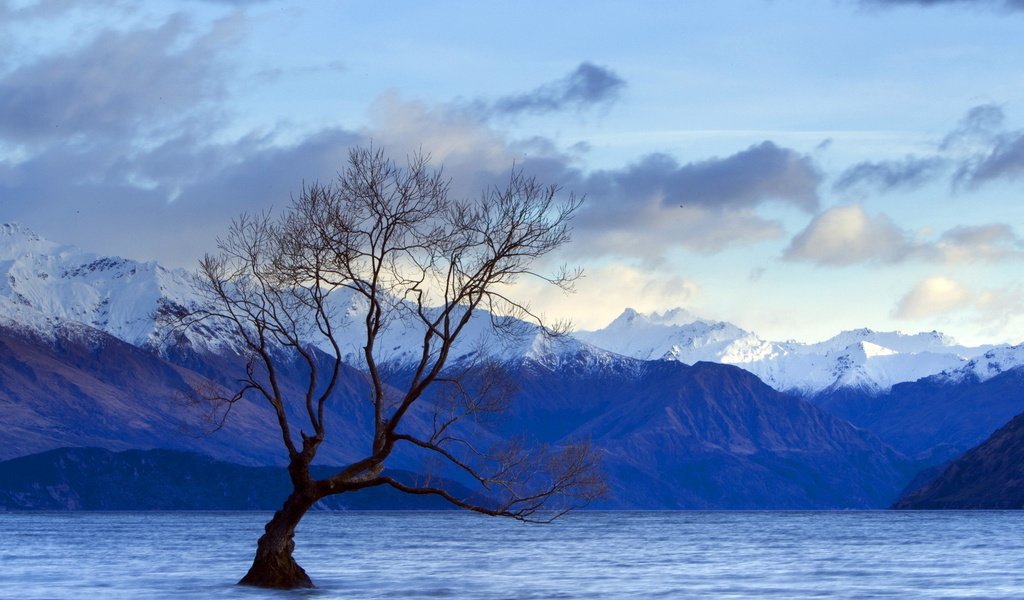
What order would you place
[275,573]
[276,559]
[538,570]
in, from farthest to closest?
[538,570] < [275,573] < [276,559]

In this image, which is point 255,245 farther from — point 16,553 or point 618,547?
point 618,547

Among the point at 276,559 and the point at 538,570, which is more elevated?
the point at 276,559

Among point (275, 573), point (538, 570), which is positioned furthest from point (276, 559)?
point (538, 570)

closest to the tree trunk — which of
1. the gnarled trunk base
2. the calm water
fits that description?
the gnarled trunk base

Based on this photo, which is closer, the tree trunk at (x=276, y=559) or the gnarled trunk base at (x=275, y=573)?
the tree trunk at (x=276, y=559)

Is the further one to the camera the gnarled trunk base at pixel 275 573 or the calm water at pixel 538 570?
the calm water at pixel 538 570

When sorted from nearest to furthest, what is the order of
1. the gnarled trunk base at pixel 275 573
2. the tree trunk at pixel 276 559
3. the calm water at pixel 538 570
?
1. the tree trunk at pixel 276 559
2. the gnarled trunk base at pixel 275 573
3. the calm water at pixel 538 570

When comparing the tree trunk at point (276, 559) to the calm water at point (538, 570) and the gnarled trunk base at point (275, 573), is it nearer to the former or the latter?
the gnarled trunk base at point (275, 573)

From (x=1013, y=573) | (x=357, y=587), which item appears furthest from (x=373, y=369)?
(x=1013, y=573)

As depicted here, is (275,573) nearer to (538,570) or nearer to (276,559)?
(276,559)

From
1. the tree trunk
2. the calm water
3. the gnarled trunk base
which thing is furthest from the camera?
the calm water

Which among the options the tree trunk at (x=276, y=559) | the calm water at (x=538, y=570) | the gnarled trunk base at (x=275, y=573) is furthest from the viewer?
the calm water at (x=538, y=570)

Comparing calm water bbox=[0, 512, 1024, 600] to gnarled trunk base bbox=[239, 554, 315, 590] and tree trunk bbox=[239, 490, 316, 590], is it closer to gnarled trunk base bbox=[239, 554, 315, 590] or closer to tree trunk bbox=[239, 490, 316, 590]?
gnarled trunk base bbox=[239, 554, 315, 590]

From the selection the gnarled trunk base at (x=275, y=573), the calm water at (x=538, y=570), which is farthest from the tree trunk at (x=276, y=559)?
the calm water at (x=538, y=570)
